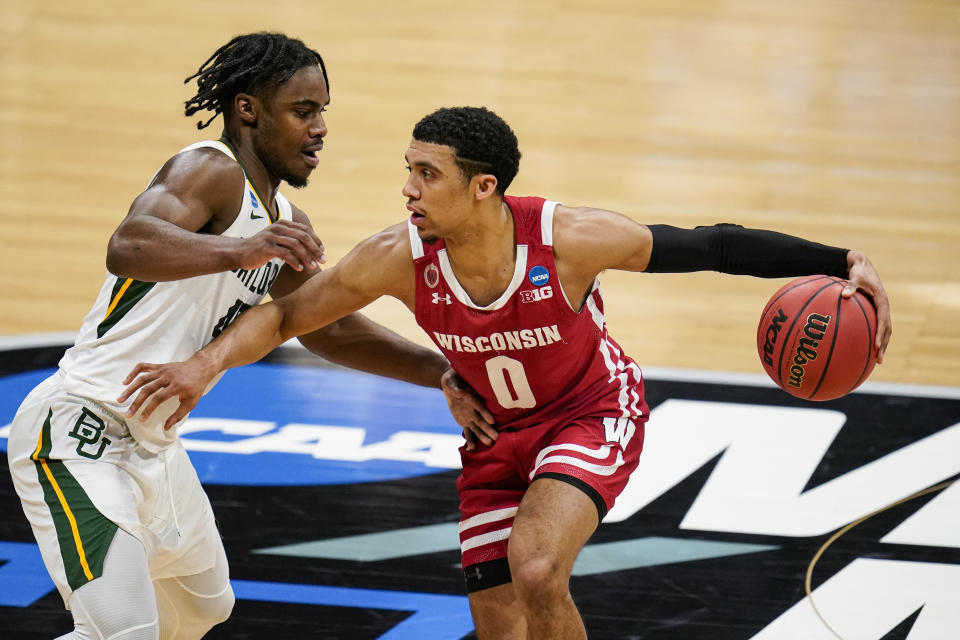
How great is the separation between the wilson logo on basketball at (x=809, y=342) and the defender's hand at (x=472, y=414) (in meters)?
1.04

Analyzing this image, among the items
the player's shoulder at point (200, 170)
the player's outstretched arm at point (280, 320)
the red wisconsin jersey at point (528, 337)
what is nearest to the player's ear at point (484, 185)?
the red wisconsin jersey at point (528, 337)

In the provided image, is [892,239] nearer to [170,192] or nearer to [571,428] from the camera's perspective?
[571,428]

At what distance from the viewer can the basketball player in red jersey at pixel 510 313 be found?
12.2 feet

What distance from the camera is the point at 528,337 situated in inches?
151

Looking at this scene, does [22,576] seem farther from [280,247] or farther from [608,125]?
[608,125]

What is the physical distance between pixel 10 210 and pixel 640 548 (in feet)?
18.1

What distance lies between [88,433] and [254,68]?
136 centimetres

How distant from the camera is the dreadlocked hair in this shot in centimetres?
412

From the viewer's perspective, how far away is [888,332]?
392 centimetres

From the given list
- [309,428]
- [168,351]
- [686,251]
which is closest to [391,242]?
[168,351]

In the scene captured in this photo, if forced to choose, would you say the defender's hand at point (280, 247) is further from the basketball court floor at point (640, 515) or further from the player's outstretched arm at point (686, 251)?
the basketball court floor at point (640, 515)

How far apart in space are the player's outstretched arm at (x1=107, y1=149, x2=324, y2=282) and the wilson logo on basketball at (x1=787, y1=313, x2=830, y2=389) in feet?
5.29

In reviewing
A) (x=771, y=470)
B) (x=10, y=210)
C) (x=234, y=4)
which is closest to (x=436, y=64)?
(x=234, y=4)

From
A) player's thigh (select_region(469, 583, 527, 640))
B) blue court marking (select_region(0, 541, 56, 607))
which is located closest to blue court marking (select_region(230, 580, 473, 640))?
player's thigh (select_region(469, 583, 527, 640))
